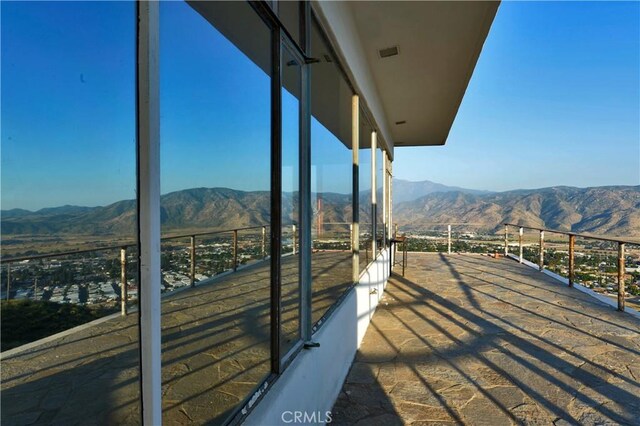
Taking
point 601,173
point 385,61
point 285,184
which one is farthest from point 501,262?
point 601,173

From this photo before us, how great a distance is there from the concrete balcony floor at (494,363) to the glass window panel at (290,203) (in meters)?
0.80

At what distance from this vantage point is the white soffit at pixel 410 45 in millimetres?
2594

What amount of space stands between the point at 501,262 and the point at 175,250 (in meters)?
8.30

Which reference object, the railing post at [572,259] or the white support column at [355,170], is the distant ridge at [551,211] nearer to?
the railing post at [572,259]

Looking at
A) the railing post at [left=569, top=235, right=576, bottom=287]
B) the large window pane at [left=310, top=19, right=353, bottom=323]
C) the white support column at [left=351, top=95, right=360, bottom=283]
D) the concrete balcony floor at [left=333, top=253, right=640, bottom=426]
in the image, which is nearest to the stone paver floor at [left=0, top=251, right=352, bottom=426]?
the large window pane at [left=310, top=19, right=353, bottom=323]

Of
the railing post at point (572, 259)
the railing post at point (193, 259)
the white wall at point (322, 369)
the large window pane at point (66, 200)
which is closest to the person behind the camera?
the large window pane at point (66, 200)

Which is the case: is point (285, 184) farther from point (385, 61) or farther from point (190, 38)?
point (385, 61)

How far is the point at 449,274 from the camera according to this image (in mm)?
6363

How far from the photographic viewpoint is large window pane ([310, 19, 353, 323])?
218 cm

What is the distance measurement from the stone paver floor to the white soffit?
160 centimetres

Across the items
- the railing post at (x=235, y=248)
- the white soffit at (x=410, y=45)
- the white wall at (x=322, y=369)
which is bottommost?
the white wall at (x=322, y=369)

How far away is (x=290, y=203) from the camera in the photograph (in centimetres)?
167

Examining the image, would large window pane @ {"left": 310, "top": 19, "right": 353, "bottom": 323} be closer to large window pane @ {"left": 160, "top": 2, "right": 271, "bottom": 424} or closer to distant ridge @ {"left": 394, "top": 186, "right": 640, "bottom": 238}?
large window pane @ {"left": 160, "top": 2, "right": 271, "bottom": 424}

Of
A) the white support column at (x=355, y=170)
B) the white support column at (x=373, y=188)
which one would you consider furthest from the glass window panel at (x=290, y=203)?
the white support column at (x=373, y=188)
